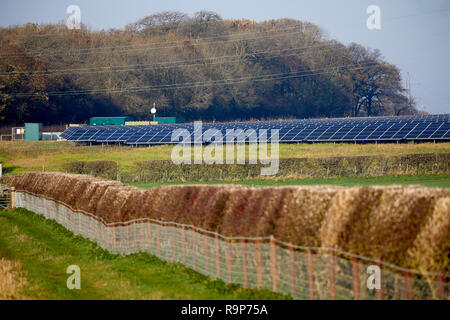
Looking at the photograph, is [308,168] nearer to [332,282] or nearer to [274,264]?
[274,264]

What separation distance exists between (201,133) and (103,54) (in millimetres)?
53326

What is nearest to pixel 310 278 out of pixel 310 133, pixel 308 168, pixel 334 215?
pixel 334 215

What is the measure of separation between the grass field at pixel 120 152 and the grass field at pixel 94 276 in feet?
103

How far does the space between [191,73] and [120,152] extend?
5802 centimetres

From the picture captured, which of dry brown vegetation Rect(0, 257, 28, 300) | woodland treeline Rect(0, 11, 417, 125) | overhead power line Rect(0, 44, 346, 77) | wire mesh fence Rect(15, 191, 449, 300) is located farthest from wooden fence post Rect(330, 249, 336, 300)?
overhead power line Rect(0, 44, 346, 77)

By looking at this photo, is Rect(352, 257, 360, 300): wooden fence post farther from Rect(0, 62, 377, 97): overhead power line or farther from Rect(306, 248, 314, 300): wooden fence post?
Rect(0, 62, 377, 97): overhead power line

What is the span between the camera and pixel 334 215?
13.7m

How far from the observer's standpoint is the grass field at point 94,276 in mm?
15860

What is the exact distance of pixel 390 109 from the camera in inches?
5748

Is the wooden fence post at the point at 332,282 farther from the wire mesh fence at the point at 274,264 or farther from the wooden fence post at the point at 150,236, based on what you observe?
the wooden fence post at the point at 150,236

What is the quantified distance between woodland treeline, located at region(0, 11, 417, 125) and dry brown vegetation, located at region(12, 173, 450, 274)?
251 feet

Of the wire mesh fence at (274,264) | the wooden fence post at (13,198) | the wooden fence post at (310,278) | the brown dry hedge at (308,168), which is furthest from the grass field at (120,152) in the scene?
the wooden fence post at (310,278)

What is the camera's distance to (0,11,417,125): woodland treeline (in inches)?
3991
